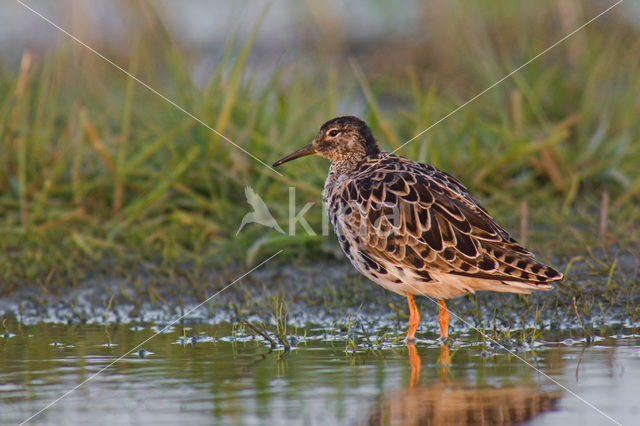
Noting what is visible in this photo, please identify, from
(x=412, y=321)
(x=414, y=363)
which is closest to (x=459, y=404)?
(x=414, y=363)

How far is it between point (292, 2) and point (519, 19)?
4.09 metres

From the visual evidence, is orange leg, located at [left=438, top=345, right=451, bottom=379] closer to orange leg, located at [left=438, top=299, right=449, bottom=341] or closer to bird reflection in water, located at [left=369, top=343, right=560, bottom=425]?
bird reflection in water, located at [left=369, top=343, right=560, bottom=425]

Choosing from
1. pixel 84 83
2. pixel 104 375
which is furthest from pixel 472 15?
pixel 104 375

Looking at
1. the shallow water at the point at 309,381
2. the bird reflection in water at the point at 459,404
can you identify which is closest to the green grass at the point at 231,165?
the shallow water at the point at 309,381

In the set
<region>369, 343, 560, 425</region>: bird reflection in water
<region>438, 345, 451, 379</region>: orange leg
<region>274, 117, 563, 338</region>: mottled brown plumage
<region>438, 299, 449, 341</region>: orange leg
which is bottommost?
<region>369, 343, 560, 425</region>: bird reflection in water

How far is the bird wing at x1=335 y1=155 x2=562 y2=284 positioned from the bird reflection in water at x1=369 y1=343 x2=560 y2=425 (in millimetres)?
1415

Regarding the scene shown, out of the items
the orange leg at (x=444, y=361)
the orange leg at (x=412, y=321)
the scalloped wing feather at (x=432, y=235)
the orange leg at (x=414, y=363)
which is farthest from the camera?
the orange leg at (x=412, y=321)

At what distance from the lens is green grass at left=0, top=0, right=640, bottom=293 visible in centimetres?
944

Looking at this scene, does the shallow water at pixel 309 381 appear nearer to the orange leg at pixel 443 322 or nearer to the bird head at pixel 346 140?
the orange leg at pixel 443 322

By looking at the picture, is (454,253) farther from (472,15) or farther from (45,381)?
(472,15)

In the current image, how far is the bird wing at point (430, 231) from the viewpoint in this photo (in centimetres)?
671

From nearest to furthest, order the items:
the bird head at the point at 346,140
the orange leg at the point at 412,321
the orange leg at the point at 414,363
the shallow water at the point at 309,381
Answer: the shallow water at the point at 309,381 < the orange leg at the point at 414,363 < the orange leg at the point at 412,321 < the bird head at the point at 346,140

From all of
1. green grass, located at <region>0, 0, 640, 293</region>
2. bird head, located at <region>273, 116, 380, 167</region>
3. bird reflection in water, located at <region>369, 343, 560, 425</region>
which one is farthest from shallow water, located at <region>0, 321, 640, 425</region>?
green grass, located at <region>0, 0, 640, 293</region>

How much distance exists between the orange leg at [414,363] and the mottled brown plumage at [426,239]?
1.16 feet
